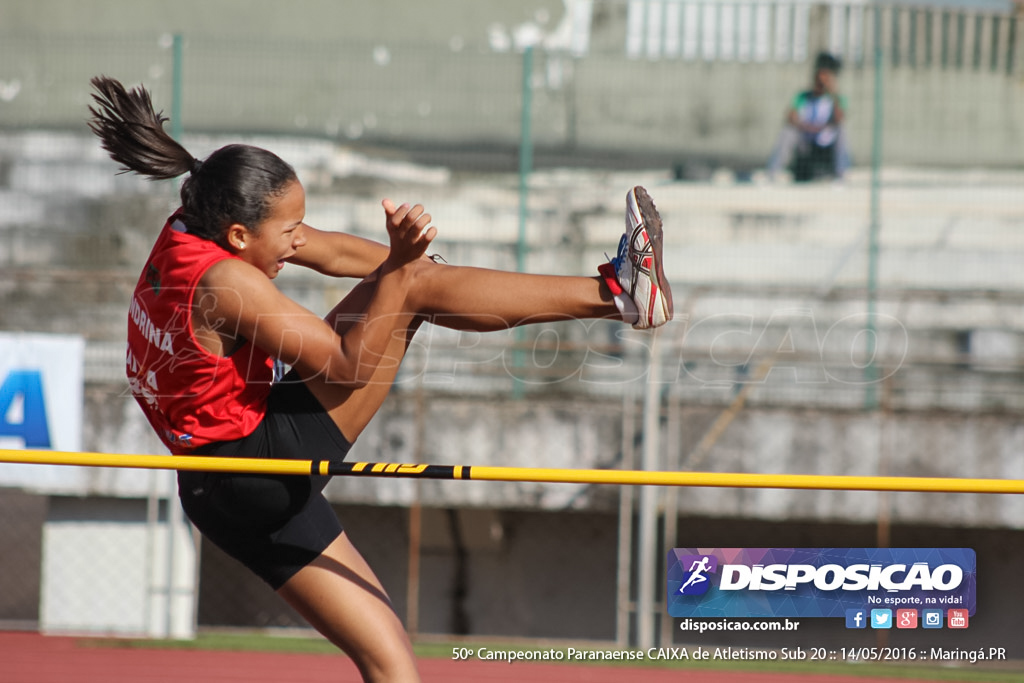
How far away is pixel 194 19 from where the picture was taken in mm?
9758

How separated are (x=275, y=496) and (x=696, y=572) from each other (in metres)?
1.31

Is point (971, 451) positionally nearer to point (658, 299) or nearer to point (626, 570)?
point (626, 570)

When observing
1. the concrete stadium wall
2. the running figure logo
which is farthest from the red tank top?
the concrete stadium wall

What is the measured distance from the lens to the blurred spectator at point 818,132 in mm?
8367

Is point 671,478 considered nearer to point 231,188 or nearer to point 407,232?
point 407,232

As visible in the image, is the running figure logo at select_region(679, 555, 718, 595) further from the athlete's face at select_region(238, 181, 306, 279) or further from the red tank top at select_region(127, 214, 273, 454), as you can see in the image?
the athlete's face at select_region(238, 181, 306, 279)

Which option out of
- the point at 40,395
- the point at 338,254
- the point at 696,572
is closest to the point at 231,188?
the point at 338,254

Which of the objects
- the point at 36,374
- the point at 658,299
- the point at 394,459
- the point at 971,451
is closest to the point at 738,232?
the point at 971,451

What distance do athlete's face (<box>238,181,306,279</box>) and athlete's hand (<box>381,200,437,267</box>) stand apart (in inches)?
9.7

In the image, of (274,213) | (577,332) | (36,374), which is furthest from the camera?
(577,332)

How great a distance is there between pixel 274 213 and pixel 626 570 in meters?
4.70

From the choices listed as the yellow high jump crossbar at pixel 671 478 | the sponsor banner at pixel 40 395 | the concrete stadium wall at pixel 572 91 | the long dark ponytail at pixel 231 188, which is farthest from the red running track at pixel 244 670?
the long dark ponytail at pixel 231 188

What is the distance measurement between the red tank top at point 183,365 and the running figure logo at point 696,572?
4.45ft

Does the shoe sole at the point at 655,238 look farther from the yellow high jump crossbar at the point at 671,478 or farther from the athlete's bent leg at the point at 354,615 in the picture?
the athlete's bent leg at the point at 354,615
